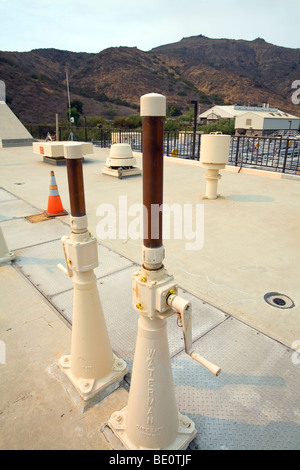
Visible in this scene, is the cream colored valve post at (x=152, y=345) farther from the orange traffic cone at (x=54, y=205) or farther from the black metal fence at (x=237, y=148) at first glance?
the black metal fence at (x=237, y=148)

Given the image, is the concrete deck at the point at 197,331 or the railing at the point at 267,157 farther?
the railing at the point at 267,157

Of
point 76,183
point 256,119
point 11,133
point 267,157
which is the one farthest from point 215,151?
point 256,119

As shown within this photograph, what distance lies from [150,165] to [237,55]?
16648cm

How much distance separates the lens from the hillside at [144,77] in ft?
167

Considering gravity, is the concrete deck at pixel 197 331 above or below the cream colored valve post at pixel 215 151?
below

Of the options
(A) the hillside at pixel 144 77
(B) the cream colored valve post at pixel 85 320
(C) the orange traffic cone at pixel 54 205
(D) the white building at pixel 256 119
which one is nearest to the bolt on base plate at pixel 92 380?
(B) the cream colored valve post at pixel 85 320

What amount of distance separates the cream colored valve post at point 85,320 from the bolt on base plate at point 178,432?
23 cm

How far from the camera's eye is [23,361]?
2135mm

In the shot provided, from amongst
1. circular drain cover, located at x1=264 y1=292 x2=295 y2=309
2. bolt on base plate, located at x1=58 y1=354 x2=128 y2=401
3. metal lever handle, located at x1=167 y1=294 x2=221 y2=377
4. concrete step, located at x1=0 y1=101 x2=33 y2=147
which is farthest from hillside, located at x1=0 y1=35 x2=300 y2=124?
metal lever handle, located at x1=167 y1=294 x2=221 y2=377

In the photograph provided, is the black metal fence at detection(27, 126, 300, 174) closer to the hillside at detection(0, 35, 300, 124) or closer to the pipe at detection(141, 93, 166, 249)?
the pipe at detection(141, 93, 166, 249)

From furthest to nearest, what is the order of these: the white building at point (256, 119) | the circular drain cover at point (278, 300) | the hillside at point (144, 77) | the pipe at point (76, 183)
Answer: the hillside at point (144, 77) < the white building at point (256, 119) < the circular drain cover at point (278, 300) < the pipe at point (76, 183)

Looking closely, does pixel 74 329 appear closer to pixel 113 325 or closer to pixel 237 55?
pixel 113 325

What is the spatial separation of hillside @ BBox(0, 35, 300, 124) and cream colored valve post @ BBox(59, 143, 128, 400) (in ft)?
145

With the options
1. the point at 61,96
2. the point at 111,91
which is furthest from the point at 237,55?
the point at 61,96
